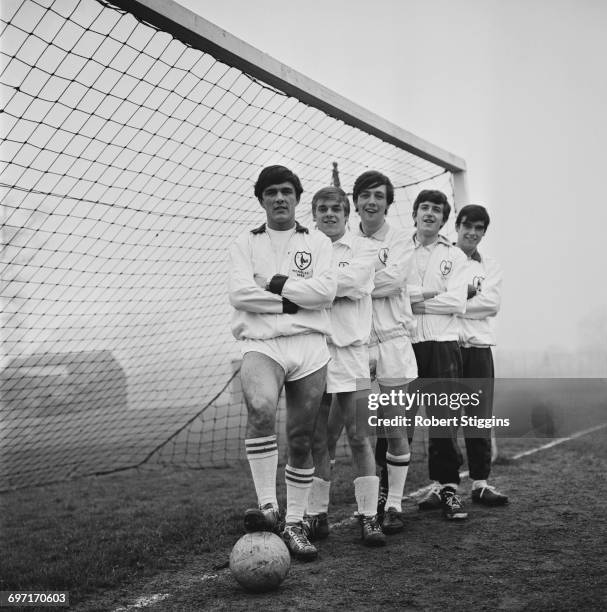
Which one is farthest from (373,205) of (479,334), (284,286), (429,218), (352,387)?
(479,334)

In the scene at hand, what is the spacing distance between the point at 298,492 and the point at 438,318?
1618 mm

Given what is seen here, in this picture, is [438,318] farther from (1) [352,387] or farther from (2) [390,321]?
(1) [352,387]

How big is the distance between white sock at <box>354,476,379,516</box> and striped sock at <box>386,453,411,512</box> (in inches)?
13.7

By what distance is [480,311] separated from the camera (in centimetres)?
495

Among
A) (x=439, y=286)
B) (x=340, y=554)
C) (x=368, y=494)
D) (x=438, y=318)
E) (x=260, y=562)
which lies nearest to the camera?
(x=260, y=562)

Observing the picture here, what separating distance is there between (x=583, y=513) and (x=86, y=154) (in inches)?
162

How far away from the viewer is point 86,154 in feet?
15.3

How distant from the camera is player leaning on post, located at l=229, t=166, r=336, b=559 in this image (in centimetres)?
335

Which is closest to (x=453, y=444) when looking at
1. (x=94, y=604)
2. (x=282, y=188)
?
(x=282, y=188)

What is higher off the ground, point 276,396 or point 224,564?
point 276,396

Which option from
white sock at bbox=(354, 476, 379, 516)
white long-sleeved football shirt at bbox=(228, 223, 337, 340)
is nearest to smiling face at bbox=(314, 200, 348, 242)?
white long-sleeved football shirt at bbox=(228, 223, 337, 340)

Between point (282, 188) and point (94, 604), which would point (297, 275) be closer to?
point (282, 188)

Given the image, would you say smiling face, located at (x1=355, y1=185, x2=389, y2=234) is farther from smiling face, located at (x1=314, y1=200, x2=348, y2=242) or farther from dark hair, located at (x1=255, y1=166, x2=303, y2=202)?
dark hair, located at (x1=255, y1=166, x2=303, y2=202)

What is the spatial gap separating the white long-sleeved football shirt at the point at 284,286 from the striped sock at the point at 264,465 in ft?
1.76
